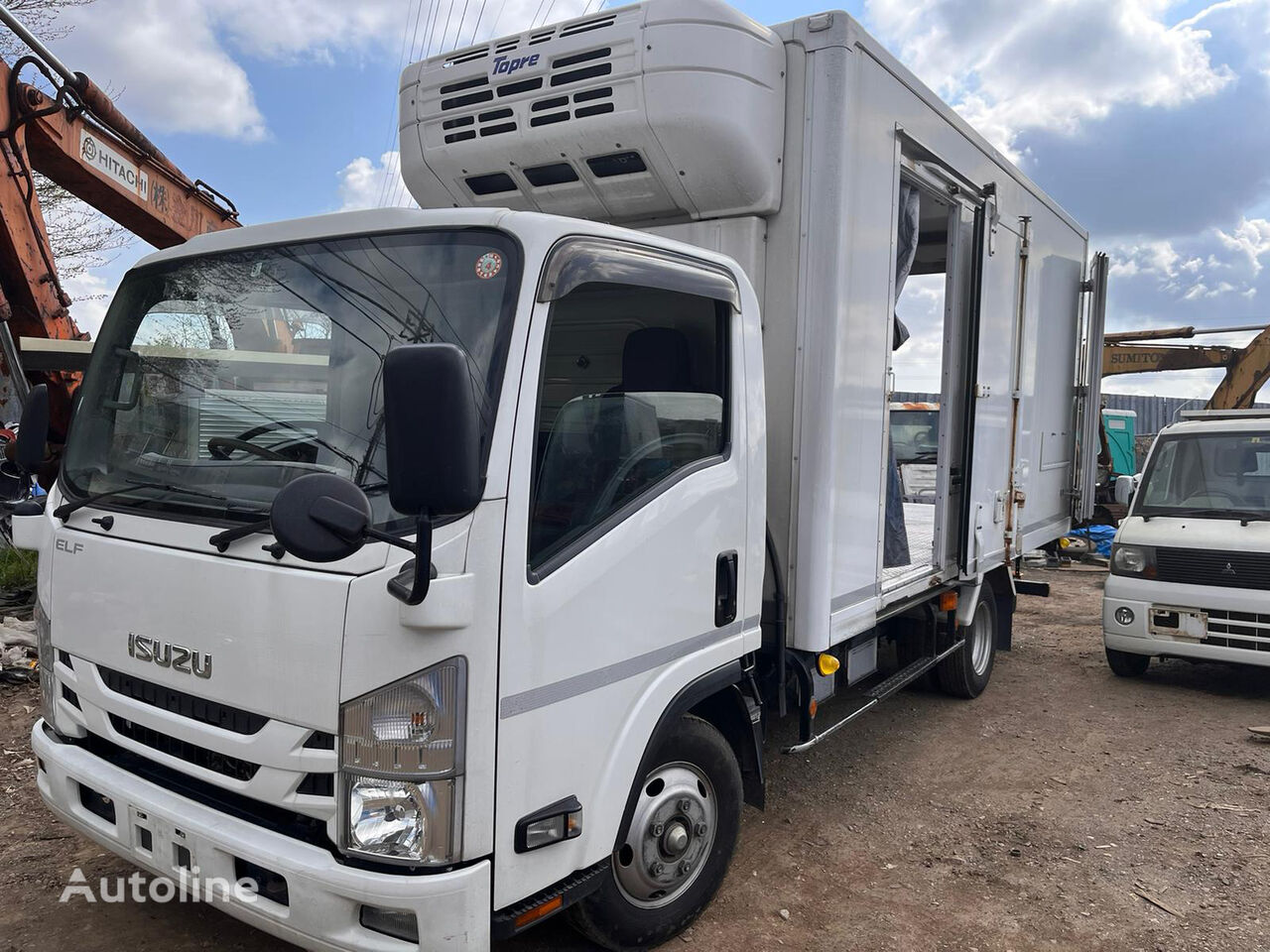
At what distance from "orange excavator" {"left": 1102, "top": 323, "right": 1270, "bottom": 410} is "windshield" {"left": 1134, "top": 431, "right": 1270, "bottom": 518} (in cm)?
652

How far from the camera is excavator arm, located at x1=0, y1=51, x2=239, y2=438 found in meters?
6.89

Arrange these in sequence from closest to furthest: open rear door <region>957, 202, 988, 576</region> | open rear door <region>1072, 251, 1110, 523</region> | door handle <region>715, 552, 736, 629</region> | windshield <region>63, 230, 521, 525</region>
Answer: windshield <region>63, 230, 521, 525</region>
door handle <region>715, 552, 736, 629</region>
open rear door <region>957, 202, 988, 576</region>
open rear door <region>1072, 251, 1110, 523</region>

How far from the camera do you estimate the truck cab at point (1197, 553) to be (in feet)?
20.1

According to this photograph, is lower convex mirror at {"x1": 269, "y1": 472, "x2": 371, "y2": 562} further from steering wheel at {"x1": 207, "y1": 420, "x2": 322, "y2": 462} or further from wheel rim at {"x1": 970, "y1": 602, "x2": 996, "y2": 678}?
wheel rim at {"x1": 970, "y1": 602, "x2": 996, "y2": 678}

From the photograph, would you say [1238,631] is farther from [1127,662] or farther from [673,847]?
[673,847]

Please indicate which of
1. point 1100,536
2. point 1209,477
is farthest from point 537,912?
point 1100,536

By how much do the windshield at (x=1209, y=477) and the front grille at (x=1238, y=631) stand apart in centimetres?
78

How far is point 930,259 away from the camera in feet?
18.8

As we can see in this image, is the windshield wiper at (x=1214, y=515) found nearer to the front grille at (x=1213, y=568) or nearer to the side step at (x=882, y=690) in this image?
the front grille at (x=1213, y=568)

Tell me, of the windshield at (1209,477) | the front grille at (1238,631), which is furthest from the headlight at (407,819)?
the windshield at (1209,477)

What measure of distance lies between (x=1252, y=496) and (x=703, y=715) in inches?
209

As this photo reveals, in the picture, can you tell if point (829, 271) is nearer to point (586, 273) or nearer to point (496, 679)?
point (586, 273)

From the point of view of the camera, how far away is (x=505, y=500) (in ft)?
7.59

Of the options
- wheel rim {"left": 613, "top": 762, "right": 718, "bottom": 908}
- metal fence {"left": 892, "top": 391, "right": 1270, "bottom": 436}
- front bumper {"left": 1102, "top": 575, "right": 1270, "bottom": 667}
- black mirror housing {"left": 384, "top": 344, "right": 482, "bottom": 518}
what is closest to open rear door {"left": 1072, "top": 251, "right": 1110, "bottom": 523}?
front bumper {"left": 1102, "top": 575, "right": 1270, "bottom": 667}
